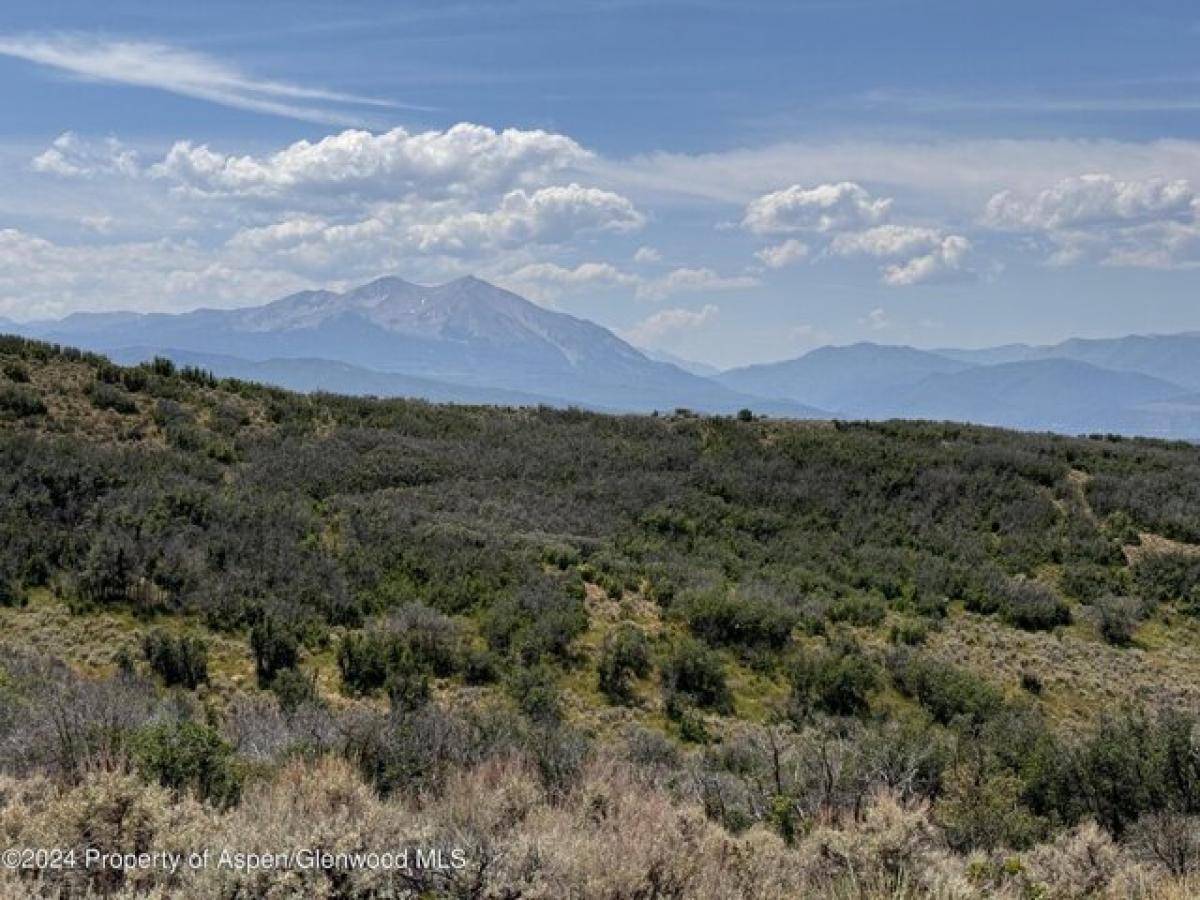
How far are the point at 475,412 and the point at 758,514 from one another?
48.6ft

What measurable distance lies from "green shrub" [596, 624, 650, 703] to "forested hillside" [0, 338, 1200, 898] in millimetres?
72

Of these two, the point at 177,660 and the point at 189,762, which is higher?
the point at 189,762

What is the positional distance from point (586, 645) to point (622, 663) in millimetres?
1013

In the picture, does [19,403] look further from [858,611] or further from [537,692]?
[858,611]

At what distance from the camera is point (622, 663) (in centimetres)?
1634

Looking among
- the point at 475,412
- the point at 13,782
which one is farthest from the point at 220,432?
the point at 13,782

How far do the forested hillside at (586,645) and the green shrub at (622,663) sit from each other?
0.24 ft

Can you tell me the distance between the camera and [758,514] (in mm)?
27766

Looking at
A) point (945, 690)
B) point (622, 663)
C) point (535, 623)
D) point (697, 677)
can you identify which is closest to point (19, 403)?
point (535, 623)

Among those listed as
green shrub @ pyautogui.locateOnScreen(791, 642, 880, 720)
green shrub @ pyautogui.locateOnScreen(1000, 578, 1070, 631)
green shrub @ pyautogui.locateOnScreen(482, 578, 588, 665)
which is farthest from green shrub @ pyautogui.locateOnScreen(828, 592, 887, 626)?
green shrub @ pyautogui.locateOnScreen(482, 578, 588, 665)

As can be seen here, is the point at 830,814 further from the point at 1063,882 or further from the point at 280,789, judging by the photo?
the point at 280,789

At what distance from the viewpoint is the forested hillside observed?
17.6 ft

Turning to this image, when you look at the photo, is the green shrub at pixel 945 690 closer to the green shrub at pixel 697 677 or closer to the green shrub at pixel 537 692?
the green shrub at pixel 697 677

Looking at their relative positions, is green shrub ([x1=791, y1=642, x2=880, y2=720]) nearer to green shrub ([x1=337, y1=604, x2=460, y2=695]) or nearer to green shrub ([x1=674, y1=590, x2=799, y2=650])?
green shrub ([x1=674, y1=590, x2=799, y2=650])
